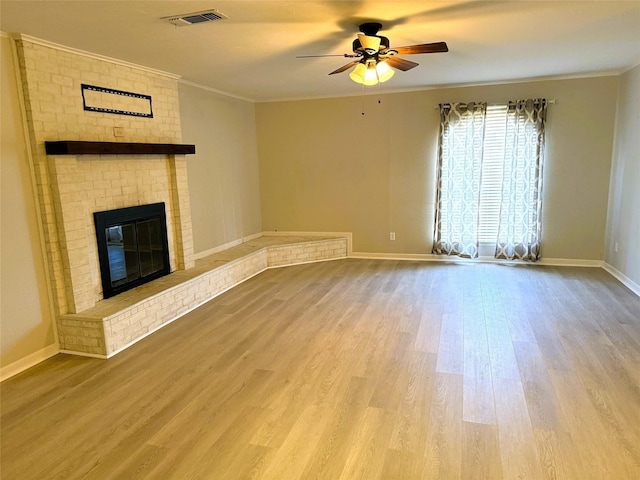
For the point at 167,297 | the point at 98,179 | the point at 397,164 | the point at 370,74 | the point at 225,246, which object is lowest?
the point at 167,297

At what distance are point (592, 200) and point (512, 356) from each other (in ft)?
11.4

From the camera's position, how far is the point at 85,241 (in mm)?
3551

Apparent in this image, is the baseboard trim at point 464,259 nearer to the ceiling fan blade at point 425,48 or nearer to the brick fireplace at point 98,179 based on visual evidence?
the brick fireplace at point 98,179

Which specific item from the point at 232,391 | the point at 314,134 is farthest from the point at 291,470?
the point at 314,134

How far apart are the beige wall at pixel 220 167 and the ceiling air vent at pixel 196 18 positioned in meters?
2.17

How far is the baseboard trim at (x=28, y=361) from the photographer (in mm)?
3055

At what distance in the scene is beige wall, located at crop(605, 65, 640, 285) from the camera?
459 cm

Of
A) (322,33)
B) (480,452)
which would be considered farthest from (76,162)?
(480,452)

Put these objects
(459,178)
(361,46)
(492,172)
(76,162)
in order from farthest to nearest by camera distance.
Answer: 1. (459,178)
2. (492,172)
3. (76,162)
4. (361,46)

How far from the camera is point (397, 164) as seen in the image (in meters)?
6.14

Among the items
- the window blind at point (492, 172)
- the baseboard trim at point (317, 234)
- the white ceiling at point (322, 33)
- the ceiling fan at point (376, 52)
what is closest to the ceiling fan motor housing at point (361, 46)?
the ceiling fan at point (376, 52)

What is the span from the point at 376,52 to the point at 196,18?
1324 millimetres

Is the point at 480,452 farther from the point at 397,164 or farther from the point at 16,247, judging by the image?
the point at 397,164

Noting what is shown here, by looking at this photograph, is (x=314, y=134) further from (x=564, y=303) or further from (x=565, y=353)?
(x=565, y=353)
